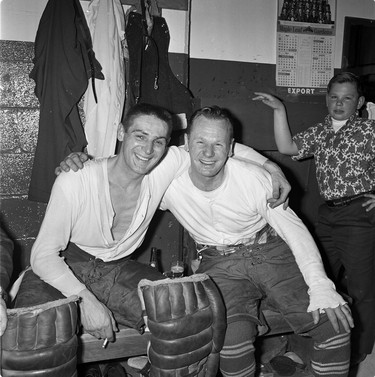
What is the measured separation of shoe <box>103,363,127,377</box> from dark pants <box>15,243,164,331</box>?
0.67m

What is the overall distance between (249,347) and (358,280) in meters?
1.21

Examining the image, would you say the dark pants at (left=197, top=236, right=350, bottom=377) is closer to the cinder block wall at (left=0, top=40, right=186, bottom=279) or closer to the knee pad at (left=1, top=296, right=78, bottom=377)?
the knee pad at (left=1, top=296, right=78, bottom=377)

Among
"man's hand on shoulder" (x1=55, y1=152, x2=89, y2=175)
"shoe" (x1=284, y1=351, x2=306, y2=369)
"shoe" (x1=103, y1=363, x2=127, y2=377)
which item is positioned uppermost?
"man's hand on shoulder" (x1=55, y1=152, x2=89, y2=175)

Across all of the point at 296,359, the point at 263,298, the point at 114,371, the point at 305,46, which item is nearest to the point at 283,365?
the point at 296,359

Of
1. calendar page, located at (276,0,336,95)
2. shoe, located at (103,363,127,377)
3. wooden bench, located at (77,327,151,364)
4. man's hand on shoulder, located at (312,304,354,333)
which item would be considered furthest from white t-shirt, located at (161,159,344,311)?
calendar page, located at (276,0,336,95)

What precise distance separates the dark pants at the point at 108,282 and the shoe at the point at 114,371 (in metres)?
0.67

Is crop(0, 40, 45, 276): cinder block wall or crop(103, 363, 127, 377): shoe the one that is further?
crop(0, 40, 45, 276): cinder block wall

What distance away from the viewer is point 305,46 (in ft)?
12.0

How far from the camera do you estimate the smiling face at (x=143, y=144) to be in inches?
83.7

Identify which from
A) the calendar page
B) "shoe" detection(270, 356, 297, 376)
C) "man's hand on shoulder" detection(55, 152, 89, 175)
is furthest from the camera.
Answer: the calendar page

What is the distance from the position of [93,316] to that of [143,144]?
2.79ft

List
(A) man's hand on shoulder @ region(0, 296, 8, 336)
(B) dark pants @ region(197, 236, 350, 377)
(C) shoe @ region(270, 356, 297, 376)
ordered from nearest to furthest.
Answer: (A) man's hand on shoulder @ region(0, 296, 8, 336) < (B) dark pants @ region(197, 236, 350, 377) < (C) shoe @ region(270, 356, 297, 376)

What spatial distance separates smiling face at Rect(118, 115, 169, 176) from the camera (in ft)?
6.97

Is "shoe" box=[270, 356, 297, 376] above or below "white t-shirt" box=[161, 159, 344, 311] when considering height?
below
